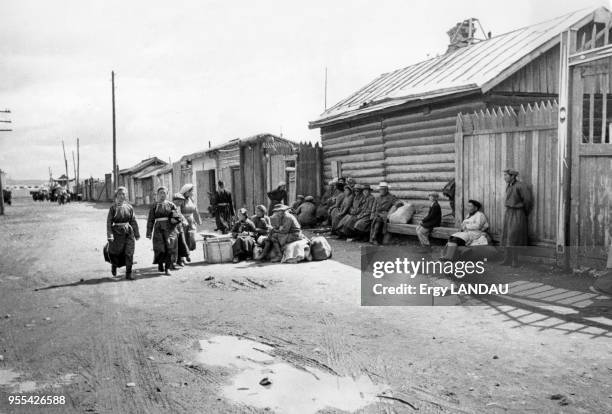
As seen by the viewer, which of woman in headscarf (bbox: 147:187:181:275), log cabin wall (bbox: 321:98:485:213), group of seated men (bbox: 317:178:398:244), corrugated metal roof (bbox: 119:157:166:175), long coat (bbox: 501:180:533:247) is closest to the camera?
long coat (bbox: 501:180:533:247)

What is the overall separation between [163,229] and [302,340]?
506 cm

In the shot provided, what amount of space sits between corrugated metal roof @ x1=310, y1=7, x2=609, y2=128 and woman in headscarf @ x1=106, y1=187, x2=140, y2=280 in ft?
24.1

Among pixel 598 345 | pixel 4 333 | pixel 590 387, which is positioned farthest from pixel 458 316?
pixel 4 333

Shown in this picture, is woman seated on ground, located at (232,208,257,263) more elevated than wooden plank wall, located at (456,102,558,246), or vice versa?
wooden plank wall, located at (456,102,558,246)

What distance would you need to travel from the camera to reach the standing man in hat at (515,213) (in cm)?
904

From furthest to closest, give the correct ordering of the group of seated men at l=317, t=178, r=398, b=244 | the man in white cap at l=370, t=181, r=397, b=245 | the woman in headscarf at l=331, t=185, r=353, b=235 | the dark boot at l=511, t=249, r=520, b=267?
the woman in headscarf at l=331, t=185, r=353, b=235, the group of seated men at l=317, t=178, r=398, b=244, the man in white cap at l=370, t=181, r=397, b=245, the dark boot at l=511, t=249, r=520, b=267

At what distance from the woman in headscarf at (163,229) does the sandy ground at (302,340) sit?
55 centimetres

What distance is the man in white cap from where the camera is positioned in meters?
13.2

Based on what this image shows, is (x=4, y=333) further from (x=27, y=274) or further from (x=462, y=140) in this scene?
(x=462, y=140)

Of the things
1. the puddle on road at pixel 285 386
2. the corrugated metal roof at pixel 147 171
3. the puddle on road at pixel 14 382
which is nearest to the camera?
the puddle on road at pixel 285 386

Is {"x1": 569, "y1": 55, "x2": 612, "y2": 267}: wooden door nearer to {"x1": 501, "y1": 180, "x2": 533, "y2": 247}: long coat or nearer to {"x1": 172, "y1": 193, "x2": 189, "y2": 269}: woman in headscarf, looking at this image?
{"x1": 501, "y1": 180, "x2": 533, "y2": 247}: long coat

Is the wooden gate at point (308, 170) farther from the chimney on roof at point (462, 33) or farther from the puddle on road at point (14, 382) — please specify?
the puddle on road at point (14, 382)

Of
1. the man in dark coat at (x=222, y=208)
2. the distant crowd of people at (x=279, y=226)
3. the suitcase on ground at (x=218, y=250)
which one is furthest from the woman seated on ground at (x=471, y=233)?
the man in dark coat at (x=222, y=208)

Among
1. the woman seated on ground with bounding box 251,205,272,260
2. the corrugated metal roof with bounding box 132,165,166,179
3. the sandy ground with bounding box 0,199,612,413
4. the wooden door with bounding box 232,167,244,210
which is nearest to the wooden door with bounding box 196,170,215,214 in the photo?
the wooden door with bounding box 232,167,244,210
